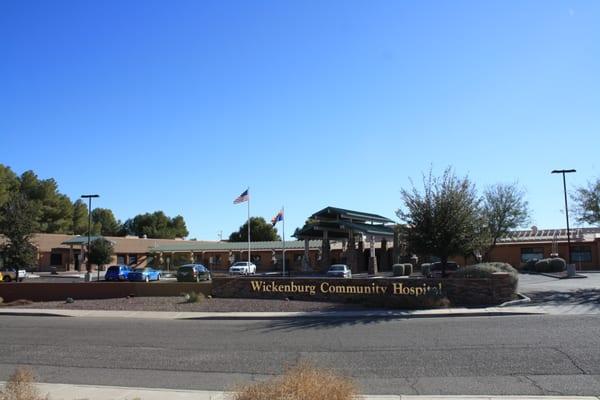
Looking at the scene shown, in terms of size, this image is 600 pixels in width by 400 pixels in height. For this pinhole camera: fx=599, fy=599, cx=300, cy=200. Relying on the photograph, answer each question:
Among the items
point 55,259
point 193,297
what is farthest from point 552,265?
point 55,259

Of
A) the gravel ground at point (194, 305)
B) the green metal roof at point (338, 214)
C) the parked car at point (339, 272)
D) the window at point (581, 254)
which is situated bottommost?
the gravel ground at point (194, 305)

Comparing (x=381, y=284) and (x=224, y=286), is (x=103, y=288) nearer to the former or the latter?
(x=224, y=286)

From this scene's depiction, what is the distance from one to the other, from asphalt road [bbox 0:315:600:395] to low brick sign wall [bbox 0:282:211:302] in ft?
29.9

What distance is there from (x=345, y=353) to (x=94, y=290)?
20030mm

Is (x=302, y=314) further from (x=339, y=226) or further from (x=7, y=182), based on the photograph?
(x=7, y=182)

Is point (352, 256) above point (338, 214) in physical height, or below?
below

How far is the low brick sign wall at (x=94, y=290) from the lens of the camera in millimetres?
28188

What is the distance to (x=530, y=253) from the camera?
6028cm

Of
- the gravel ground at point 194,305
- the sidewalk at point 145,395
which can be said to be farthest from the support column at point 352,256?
the sidewalk at point 145,395

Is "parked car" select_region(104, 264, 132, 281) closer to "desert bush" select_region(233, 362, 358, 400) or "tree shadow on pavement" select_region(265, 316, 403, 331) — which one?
"tree shadow on pavement" select_region(265, 316, 403, 331)

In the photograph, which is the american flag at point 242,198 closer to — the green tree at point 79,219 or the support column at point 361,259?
the support column at point 361,259

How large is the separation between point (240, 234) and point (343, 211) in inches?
2362

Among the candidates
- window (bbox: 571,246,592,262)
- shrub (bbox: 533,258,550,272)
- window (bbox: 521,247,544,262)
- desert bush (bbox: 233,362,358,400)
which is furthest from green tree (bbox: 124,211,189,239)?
desert bush (bbox: 233,362,358,400)

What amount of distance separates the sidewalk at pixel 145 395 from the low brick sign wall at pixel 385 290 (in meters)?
14.1
